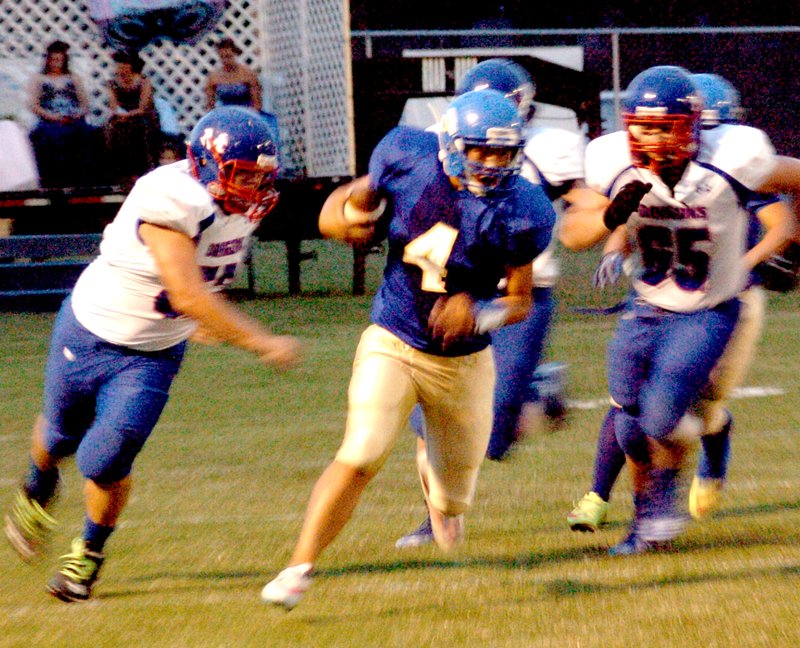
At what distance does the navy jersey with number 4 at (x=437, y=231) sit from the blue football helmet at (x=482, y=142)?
0.25 ft

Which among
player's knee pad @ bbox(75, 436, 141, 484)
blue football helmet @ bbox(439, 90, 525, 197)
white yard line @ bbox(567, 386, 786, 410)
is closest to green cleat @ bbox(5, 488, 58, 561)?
player's knee pad @ bbox(75, 436, 141, 484)

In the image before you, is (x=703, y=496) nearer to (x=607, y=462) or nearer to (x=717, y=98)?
(x=607, y=462)

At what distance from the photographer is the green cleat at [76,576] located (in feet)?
12.7

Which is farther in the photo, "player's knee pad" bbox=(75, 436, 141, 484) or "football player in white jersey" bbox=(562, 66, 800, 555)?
"football player in white jersey" bbox=(562, 66, 800, 555)

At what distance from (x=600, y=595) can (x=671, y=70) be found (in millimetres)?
1615

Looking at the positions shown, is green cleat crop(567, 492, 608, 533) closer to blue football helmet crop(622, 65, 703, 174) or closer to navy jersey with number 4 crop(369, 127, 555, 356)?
navy jersey with number 4 crop(369, 127, 555, 356)

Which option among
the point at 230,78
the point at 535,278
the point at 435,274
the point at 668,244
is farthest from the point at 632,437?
the point at 230,78

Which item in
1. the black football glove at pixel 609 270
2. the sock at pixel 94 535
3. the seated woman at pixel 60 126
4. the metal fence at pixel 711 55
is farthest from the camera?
the metal fence at pixel 711 55

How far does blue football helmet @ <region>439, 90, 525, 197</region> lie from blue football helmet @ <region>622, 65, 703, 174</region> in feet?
1.85

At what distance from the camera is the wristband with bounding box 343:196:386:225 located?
12.5ft

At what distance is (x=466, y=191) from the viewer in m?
3.74

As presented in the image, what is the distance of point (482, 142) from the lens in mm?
3572

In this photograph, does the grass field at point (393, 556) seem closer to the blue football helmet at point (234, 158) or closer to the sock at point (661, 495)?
the sock at point (661, 495)

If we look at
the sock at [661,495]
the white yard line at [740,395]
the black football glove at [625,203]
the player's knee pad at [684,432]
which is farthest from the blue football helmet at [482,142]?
the white yard line at [740,395]
